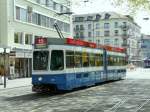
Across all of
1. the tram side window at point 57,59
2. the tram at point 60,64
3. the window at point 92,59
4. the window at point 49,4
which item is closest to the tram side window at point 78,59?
the tram at point 60,64

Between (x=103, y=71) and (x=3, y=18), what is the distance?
1700cm

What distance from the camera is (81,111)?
687 inches

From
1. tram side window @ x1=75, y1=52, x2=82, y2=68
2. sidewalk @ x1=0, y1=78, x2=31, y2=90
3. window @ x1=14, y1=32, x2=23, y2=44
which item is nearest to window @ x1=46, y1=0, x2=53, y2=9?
window @ x1=14, y1=32, x2=23, y2=44

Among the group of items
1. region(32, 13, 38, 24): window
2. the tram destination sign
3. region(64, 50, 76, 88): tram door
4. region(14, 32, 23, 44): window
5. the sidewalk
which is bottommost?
the sidewalk

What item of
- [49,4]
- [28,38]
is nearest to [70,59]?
[28,38]

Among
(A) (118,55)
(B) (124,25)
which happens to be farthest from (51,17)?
(B) (124,25)

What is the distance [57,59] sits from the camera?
25.4m

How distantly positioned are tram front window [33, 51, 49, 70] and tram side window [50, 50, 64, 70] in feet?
1.08

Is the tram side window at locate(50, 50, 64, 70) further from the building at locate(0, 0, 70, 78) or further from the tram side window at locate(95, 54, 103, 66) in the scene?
the building at locate(0, 0, 70, 78)

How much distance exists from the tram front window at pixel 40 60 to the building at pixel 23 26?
2010cm

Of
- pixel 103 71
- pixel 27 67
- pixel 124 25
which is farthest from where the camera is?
pixel 124 25

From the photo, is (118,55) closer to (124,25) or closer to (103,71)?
(103,71)

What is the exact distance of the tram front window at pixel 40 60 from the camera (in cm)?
2527

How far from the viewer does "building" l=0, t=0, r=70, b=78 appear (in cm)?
4831
